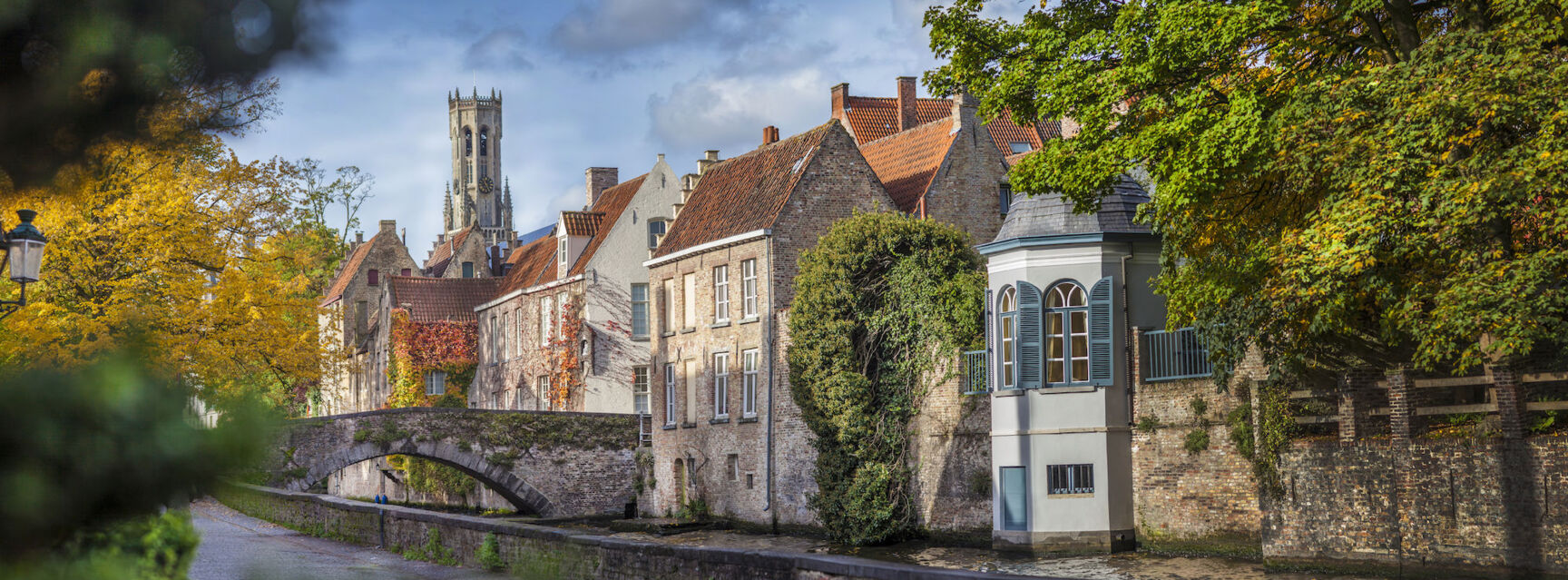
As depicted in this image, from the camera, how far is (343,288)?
65250 mm

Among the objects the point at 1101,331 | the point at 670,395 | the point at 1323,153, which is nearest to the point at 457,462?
the point at 670,395

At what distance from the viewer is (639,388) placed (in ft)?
138

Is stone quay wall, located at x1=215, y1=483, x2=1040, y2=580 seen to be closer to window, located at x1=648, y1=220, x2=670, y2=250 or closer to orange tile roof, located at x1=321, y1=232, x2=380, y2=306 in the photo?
window, located at x1=648, y1=220, x2=670, y2=250

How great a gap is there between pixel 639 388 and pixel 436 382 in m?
12.5

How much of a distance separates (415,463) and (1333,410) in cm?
3399

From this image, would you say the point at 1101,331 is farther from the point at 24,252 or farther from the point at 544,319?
the point at 544,319

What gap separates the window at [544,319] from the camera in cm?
4454

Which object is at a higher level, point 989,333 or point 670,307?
point 670,307

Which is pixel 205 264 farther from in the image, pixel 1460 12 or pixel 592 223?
pixel 592 223

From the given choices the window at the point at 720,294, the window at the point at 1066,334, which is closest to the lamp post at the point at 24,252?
the window at the point at 1066,334

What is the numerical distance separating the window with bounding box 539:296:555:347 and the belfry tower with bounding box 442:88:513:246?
8748cm

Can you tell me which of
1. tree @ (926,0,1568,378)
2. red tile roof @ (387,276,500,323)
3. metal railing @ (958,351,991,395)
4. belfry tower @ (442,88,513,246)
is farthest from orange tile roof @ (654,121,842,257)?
belfry tower @ (442,88,513,246)

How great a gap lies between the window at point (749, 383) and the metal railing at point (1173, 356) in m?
11.4

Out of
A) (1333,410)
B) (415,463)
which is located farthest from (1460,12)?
(415,463)
